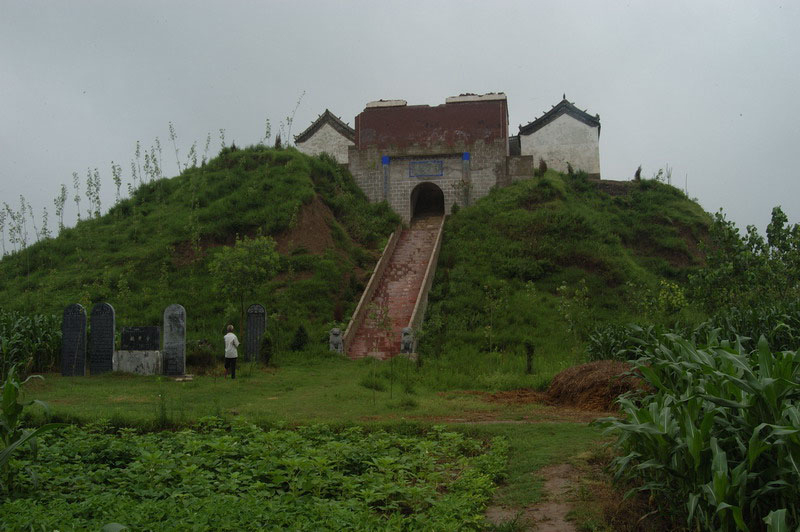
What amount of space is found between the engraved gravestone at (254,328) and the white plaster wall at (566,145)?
21258 mm

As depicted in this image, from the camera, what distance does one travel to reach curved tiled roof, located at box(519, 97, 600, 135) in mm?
35062

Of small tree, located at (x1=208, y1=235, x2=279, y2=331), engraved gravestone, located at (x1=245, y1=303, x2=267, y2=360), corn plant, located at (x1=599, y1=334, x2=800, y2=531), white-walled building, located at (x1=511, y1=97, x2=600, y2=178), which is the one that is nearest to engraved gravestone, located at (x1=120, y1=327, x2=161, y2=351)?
engraved gravestone, located at (x1=245, y1=303, x2=267, y2=360)

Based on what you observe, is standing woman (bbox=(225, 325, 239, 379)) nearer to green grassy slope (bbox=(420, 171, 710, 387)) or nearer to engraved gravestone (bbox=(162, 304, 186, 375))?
engraved gravestone (bbox=(162, 304, 186, 375))

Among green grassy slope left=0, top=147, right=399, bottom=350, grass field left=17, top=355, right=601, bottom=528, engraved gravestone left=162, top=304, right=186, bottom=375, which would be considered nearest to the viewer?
grass field left=17, top=355, right=601, bottom=528

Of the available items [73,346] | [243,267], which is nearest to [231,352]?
[243,267]

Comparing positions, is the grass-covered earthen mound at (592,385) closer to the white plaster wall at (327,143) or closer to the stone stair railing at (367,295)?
the stone stair railing at (367,295)

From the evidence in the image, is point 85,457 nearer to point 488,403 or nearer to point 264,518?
point 264,518

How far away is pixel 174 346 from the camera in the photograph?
15.1 metres

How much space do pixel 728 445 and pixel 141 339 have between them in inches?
508

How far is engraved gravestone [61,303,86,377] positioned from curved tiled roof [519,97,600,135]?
26.3 meters

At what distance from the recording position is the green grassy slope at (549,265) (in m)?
17.9

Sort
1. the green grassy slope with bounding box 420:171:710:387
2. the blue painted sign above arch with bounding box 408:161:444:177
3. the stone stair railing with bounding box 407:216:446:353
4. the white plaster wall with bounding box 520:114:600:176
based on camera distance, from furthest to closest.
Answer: the white plaster wall with bounding box 520:114:600:176 < the blue painted sign above arch with bounding box 408:161:444:177 < the stone stair railing with bounding box 407:216:446:353 < the green grassy slope with bounding box 420:171:710:387

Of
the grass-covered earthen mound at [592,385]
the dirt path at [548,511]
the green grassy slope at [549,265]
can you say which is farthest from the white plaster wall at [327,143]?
the dirt path at [548,511]

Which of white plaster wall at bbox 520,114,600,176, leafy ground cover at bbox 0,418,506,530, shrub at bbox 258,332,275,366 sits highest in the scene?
white plaster wall at bbox 520,114,600,176
